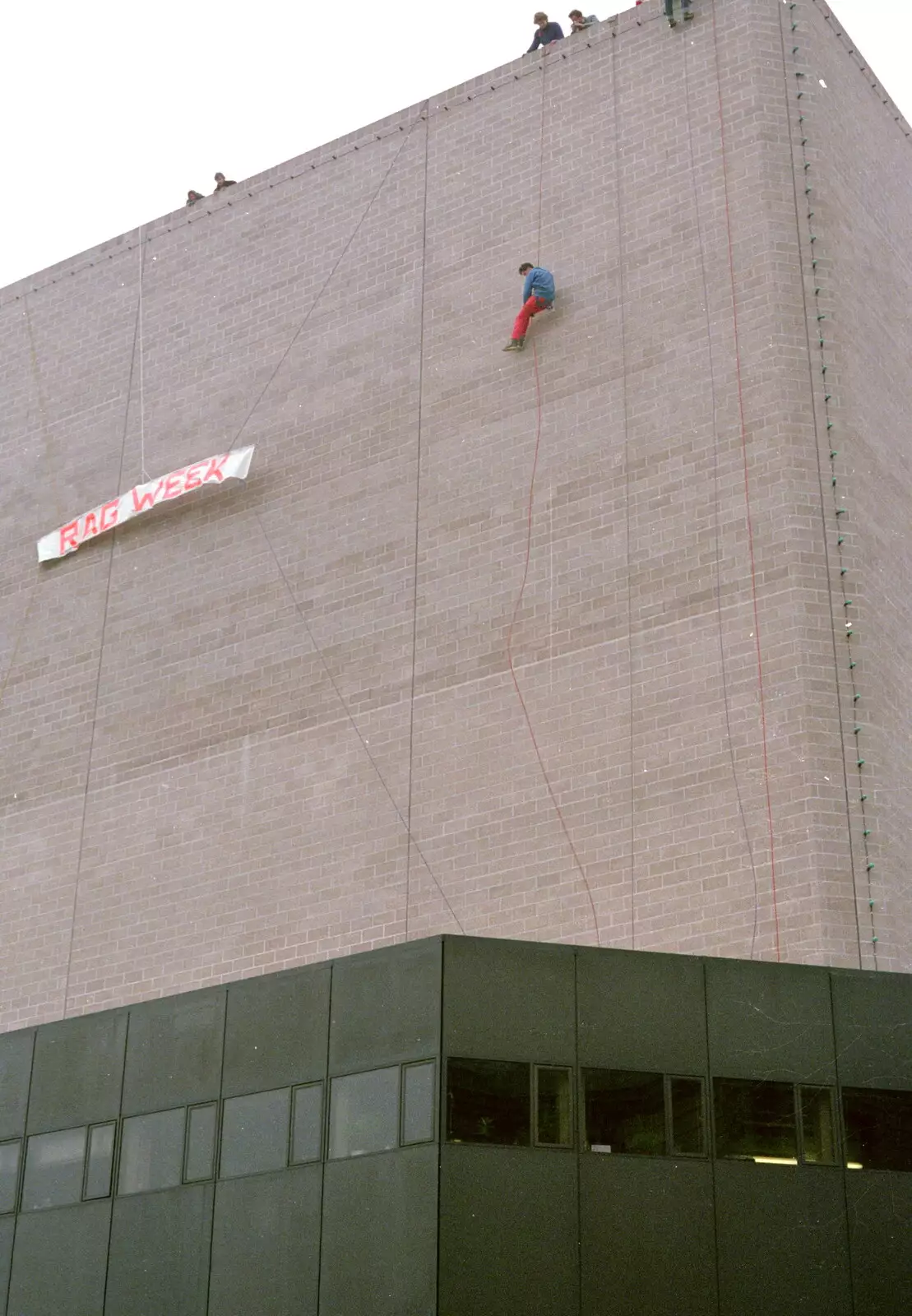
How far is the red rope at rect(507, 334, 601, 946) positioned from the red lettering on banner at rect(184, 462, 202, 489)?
275 inches

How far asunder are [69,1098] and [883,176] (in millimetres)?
21377

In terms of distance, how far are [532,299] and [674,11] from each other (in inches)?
233

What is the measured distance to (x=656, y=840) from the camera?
29.3 meters

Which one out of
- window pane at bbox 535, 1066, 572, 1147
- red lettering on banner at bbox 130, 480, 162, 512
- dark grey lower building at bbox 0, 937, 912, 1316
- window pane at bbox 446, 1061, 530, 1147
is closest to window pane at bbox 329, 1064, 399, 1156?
dark grey lower building at bbox 0, 937, 912, 1316

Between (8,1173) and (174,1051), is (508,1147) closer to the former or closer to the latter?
(174,1051)

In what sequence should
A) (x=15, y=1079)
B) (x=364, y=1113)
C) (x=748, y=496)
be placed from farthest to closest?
(x=748, y=496)
(x=15, y=1079)
(x=364, y=1113)

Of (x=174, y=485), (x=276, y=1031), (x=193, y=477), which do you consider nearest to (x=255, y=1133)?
(x=276, y=1031)

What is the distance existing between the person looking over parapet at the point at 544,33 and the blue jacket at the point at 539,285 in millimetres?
5534

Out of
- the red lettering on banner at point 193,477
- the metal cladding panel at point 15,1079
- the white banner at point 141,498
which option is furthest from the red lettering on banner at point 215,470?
the metal cladding panel at point 15,1079

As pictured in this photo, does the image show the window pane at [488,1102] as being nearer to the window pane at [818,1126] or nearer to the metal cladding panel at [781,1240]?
the metal cladding panel at [781,1240]

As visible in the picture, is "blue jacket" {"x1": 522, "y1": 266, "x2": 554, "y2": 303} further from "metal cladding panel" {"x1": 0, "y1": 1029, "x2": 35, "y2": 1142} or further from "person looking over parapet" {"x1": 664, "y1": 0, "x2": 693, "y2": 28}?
"metal cladding panel" {"x1": 0, "y1": 1029, "x2": 35, "y2": 1142}

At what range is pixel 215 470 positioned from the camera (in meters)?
37.0

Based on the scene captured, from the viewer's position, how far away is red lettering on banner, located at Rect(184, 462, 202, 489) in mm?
37094

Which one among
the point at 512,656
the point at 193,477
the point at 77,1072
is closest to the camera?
the point at 77,1072
